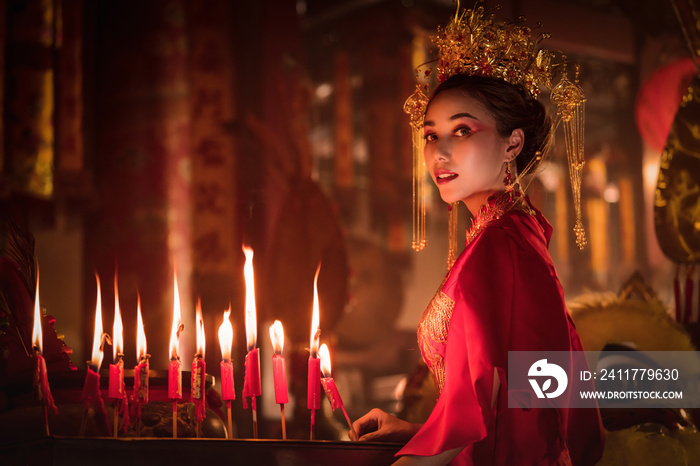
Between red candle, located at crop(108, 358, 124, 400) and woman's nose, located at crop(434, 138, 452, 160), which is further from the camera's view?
woman's nose, located at crop(434, 138, 452, 160)

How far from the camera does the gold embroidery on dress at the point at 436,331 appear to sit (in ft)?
4.65

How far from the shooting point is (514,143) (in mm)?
1549

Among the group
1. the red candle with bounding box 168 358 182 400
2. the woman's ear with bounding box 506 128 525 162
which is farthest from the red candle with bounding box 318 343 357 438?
the woman's ear with bounding box 506 128 525 162

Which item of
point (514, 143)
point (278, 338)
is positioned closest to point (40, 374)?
point (278, 338)

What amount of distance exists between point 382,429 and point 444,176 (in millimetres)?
607

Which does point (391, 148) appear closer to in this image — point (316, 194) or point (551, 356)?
point (316, 194)

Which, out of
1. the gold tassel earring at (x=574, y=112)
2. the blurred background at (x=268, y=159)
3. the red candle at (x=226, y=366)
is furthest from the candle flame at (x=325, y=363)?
the blurred background at (x=268, y=159)

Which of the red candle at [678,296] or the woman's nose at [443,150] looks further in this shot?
the red candle at [678,296]

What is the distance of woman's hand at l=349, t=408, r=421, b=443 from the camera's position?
1408mm

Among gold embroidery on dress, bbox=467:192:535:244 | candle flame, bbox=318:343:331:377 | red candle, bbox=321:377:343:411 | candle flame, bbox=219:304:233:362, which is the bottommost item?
red candle, bbox=321:377:343:411

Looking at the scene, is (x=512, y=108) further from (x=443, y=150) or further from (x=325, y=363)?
(x=325, y=363)

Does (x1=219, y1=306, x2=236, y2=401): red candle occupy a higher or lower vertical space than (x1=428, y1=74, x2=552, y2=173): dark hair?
lower

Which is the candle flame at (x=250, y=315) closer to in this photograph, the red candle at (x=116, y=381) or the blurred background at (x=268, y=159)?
the red candle at (x=116, y=381)

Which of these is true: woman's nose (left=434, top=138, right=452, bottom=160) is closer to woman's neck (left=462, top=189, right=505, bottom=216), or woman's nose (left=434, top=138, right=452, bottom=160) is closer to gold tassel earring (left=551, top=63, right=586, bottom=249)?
woman's neck (left=462, top=189, right=505, bottom=216)
